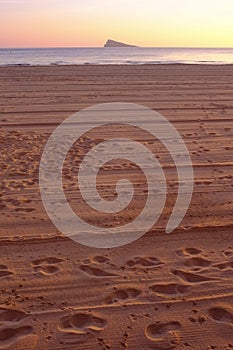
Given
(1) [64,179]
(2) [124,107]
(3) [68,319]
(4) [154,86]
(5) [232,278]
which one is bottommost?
(3) [68,319]

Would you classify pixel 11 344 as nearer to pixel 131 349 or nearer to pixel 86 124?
pixel 131 349

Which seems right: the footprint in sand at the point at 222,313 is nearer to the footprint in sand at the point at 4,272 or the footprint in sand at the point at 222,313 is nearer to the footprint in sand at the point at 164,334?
the footprint in sand at the point at 164,334

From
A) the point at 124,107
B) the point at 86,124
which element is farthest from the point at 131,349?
the point at 124,107

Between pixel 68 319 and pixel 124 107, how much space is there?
964 cm

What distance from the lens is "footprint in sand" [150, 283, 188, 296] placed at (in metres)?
3.77

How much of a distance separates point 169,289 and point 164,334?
22.3 inches

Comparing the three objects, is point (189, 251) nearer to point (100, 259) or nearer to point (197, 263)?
point (197, 263)

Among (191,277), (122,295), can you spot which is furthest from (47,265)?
(191,277)

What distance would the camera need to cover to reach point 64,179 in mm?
6484

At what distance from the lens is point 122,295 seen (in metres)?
3.74

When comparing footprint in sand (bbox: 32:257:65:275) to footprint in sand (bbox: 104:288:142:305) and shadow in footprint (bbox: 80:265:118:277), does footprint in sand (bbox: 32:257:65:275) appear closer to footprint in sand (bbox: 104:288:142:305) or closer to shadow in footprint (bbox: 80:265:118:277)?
shadow in footprint (bbox: 80:265:118:277)

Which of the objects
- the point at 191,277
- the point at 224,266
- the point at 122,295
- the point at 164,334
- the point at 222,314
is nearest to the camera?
the point at 164,334

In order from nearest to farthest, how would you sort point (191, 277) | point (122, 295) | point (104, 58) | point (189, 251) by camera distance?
point (122, 295) < point (191, 277) < point (189, 251) < point (104, 58)

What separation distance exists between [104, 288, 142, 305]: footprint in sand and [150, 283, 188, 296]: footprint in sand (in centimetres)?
15
